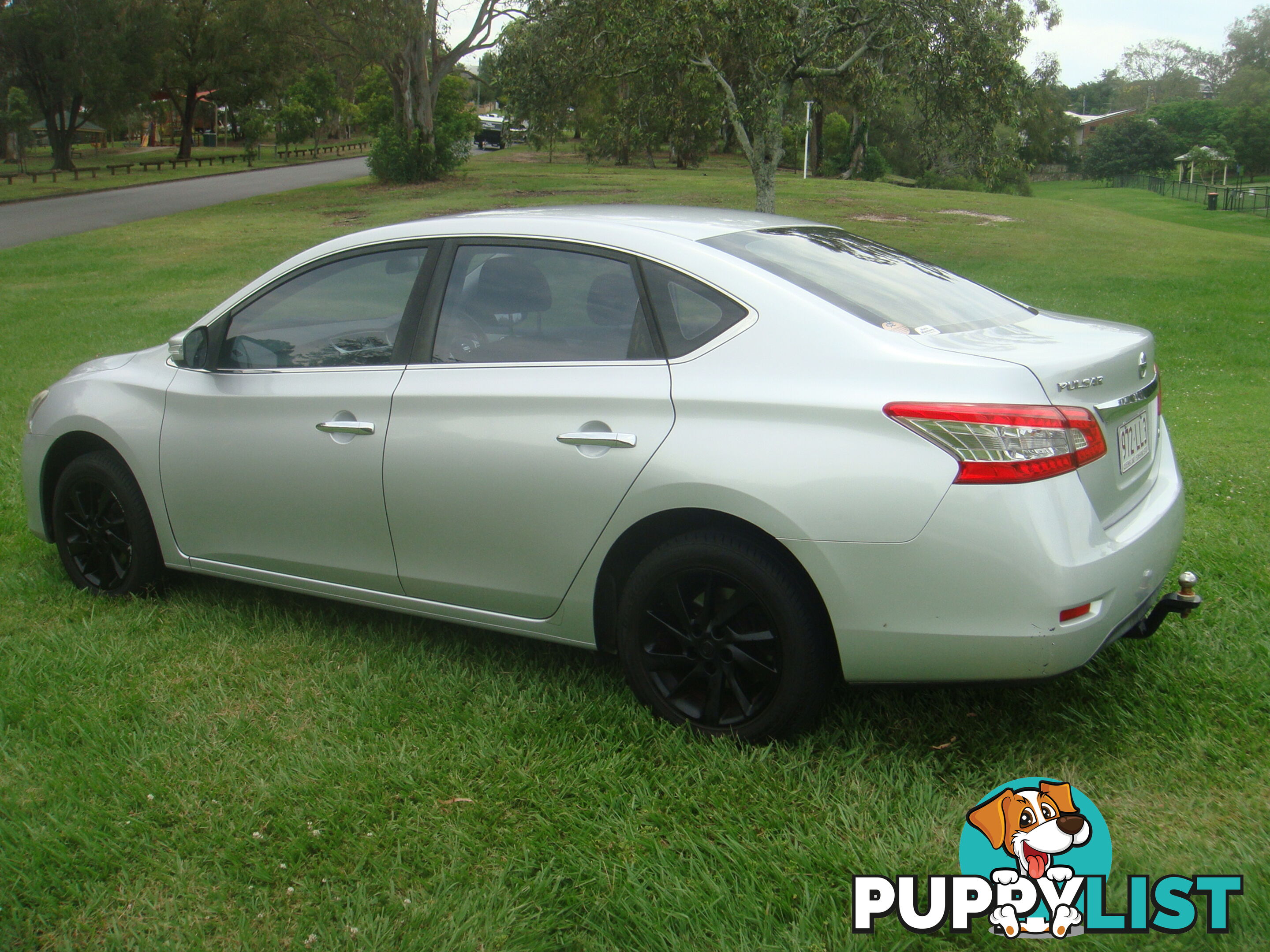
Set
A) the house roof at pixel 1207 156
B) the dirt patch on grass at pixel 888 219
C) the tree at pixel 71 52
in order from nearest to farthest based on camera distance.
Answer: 1. the dirt patch on grass at pixel 888 219
2. the tree at pixel 71 52
3. the house roof at pixel 1207 156

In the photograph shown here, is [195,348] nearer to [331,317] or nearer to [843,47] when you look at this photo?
[331,317]

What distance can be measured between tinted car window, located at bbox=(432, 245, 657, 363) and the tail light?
93 cm

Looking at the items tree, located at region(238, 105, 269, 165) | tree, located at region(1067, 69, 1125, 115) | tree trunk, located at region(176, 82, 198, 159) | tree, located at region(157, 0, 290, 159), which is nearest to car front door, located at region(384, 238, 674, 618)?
tree, located at region(157, 0, 290, 159)

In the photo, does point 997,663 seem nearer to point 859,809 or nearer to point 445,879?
point 859,809

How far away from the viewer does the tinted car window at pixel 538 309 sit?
3.54 meters

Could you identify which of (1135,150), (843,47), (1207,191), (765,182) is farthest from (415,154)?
(1135,150)

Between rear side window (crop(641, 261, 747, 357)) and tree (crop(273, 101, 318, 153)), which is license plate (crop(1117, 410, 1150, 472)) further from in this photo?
tree (crop(273, 101, 318, 153))

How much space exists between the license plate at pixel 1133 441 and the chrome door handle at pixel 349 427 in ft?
7.98

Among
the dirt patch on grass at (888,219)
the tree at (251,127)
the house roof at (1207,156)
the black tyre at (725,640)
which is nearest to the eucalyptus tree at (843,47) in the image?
the dirt patch on grass at (888,219)

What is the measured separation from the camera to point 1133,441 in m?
3.35

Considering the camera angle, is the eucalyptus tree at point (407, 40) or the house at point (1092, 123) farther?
the house at point (1092, 123)

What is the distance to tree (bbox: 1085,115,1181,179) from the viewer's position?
87.1 m

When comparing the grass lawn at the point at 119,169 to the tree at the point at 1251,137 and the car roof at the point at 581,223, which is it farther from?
the tree at the point at 1251,137

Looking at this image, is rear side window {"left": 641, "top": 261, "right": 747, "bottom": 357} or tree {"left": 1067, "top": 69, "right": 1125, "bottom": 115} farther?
tree {"left": 1067, "top": 69, "right": 1125, "bottom": 115}
